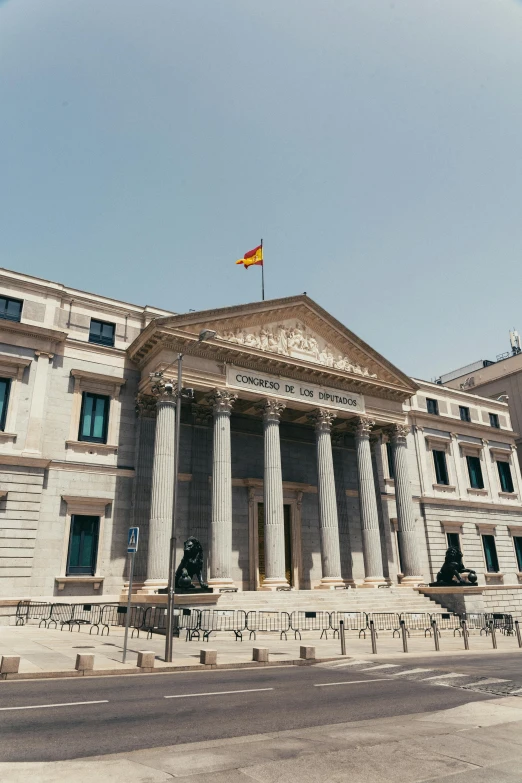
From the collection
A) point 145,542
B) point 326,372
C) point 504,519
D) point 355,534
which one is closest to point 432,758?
point 145,542

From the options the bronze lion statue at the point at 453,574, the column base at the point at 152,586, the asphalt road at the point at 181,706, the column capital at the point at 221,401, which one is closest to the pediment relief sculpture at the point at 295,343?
the column capital at the point at 221,401

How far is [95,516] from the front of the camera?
28.0 meters

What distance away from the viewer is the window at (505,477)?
47875mm

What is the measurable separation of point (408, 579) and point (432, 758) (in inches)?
1094

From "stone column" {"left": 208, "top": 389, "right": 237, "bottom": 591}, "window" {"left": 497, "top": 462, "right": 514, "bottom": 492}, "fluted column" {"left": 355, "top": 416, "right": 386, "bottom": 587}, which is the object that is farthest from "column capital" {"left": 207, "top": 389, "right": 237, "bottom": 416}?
"window" {"left": 497, "top": 462, "right": 514, "bottom": 492}

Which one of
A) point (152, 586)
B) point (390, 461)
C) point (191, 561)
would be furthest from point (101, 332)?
point (390, 461)

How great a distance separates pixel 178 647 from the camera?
18797 millimetres

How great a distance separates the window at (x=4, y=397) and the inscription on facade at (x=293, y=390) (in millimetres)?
11218

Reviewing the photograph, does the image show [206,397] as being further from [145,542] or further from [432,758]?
[432,758]

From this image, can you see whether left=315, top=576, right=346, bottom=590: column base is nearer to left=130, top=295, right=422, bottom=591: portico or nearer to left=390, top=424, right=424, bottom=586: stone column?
left=130, top=295, right=422, bottom=591: portico

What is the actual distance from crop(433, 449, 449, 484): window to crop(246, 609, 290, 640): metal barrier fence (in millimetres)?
23742

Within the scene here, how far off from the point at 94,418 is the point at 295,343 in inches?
499

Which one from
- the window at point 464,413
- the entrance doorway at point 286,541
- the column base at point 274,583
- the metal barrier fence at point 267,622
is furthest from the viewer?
the window at point 464,413

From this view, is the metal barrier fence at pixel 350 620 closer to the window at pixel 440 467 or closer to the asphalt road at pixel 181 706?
the asphalt road at pixel 181 706
